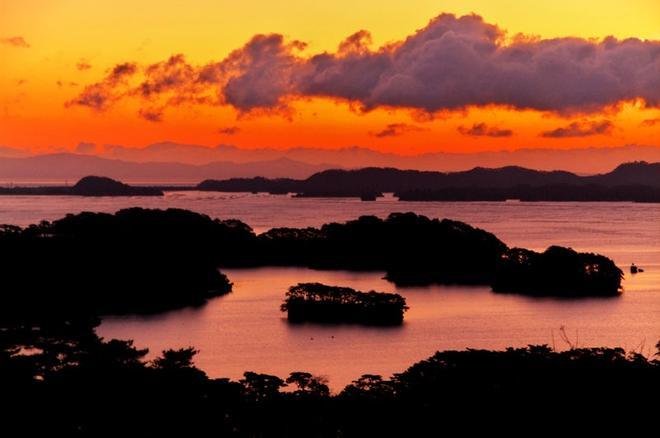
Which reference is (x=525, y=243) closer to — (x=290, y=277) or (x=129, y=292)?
(x=290, y=277)

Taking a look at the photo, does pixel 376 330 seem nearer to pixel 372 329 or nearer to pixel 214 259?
pixel 372 329

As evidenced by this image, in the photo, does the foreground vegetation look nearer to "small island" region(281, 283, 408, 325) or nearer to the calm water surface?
the calm water surface

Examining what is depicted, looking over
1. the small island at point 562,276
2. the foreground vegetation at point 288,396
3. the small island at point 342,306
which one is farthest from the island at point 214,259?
the foreground vegetation at point 288,396

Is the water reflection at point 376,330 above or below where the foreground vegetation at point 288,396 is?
below

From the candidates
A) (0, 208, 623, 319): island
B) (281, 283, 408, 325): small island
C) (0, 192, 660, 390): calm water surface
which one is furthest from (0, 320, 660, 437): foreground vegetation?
(281, 283, 408, 325): small island

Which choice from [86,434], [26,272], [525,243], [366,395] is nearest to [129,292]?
[26,272]

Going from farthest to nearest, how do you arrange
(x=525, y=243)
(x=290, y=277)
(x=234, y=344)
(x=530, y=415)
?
1. (x=525, y=243)
2. (x=290, y=277)
3. (x=234, y=344)
4. (x=530, y=415)

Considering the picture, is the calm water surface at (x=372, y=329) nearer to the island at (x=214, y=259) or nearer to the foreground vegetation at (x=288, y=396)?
the island at (x=214, y=259)
